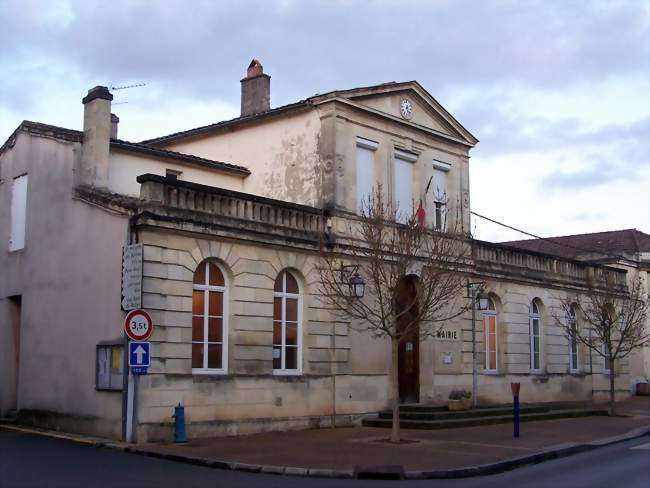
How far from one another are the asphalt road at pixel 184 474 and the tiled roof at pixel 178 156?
8.23 m

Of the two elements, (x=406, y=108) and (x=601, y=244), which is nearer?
(x=406, y=108)

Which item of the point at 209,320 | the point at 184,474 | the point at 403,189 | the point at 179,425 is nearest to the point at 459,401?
the point at 403,189

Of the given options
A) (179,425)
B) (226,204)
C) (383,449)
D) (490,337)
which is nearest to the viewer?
(383,449)

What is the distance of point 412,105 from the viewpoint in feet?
78.1

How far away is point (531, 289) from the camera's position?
27812mm

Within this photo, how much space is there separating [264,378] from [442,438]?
4087mm

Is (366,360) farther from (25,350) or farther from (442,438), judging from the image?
(25,350)

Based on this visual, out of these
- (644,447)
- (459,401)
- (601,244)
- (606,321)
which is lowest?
(644,447)

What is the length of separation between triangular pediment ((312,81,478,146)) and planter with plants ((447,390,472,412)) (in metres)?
7.52

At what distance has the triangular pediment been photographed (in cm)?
2203

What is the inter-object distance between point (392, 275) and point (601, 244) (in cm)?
2864

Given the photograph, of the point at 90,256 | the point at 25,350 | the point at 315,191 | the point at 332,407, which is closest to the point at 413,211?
the point at 315,191

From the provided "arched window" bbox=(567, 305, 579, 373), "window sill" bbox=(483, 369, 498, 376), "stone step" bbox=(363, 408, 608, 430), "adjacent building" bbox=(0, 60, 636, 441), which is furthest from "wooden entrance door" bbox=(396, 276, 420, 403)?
"arched window" bbox=(567, 305, 579, 373)

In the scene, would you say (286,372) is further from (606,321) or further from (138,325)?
(606,321)
